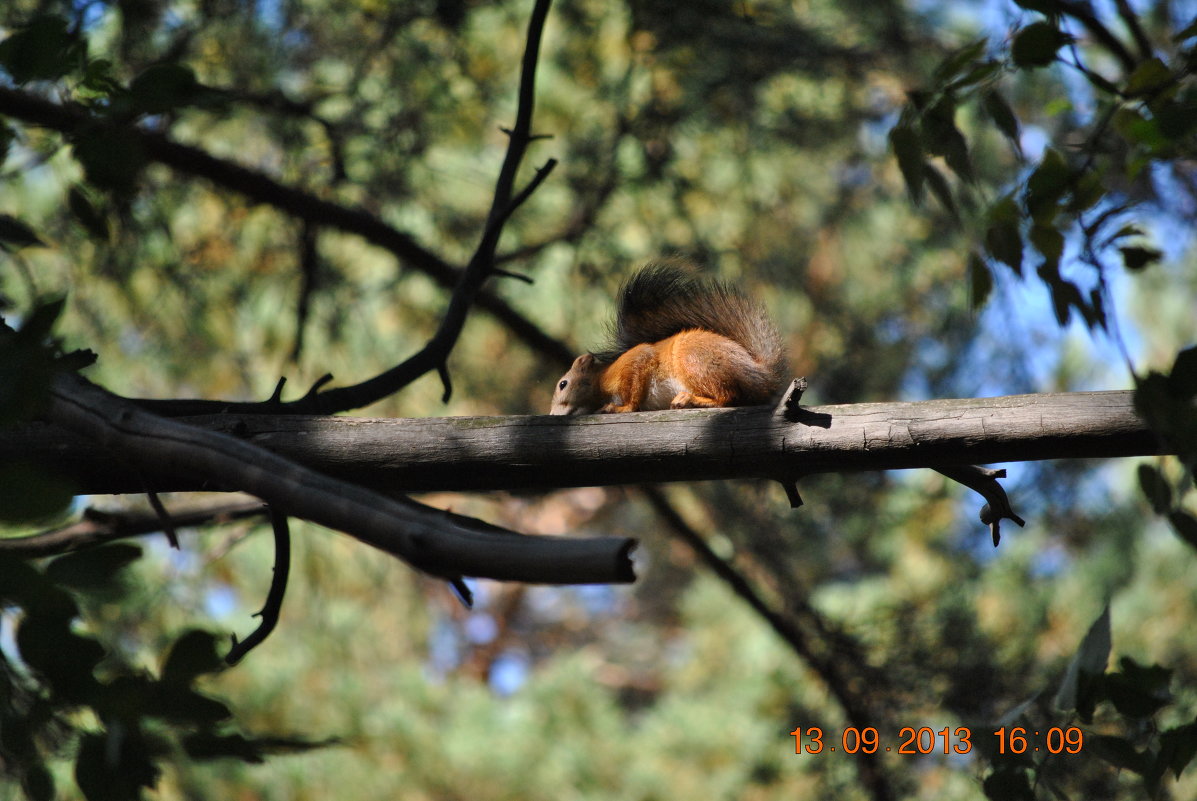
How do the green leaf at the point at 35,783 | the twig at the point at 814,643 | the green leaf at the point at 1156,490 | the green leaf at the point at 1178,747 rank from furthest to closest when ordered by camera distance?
the twig at the point at 814,643 < the green leaf at the point at 1178,747 < the green leaf at the point at 1156,490 < the green leaf at the point at 35,783

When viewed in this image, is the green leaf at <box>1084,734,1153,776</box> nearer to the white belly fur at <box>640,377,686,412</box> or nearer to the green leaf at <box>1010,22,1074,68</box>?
the green leaf at <box>1010,22,1074,68</box>

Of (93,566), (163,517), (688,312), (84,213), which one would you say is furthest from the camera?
(688,312)

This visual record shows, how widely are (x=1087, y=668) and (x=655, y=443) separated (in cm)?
52

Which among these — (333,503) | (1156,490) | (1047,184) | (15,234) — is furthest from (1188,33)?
(15,234)

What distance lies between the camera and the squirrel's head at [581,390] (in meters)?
2.35

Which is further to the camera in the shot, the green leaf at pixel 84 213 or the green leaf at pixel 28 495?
the green leaf at pixel 84 213

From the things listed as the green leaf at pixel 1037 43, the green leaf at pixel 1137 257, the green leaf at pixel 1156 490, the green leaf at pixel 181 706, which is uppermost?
the green leaf at pixel 1037 43

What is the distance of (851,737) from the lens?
252cm

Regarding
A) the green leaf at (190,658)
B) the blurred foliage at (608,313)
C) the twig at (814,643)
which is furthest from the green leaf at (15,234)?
the twig at (814,643)

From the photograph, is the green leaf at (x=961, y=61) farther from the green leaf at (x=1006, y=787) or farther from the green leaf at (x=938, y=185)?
the green leaf at (x=1006, y=787)

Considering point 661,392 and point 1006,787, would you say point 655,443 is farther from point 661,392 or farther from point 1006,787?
point 661,392

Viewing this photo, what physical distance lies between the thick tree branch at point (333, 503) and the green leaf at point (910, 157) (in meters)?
0.73

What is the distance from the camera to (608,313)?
3.01 metres
